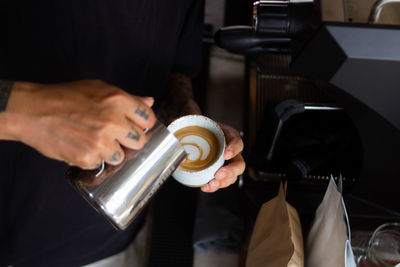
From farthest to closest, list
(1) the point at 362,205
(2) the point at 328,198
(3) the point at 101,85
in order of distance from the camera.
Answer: (1) the point at 362,205 < (2) the point at 328,198 < (3) the point at 101,85

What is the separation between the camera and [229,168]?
1.99 feet

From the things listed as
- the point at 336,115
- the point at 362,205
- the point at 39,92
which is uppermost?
the point at 39,92

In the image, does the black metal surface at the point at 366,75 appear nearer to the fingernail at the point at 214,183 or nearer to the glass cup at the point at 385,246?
the glass cup at the point at 385,246

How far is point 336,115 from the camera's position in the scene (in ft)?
2.47

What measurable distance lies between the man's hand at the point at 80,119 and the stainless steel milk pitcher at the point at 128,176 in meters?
0.02

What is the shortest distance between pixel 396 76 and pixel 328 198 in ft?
0.66

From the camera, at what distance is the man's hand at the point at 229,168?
0.60 meters

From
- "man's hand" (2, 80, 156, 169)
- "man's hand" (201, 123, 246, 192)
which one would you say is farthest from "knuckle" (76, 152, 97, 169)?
"man's hand" (201, 123, 246, 192)

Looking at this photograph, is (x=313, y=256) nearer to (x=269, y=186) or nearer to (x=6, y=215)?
(x=269, y=186)

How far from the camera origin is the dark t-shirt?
0.69 m

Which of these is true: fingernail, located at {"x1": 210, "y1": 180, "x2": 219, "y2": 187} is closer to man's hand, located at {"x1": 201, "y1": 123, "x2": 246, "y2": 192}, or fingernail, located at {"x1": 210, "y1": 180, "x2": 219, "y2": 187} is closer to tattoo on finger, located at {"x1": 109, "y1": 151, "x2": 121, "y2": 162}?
man's hand, located at {"x1": 201, "y1": 123, "x2": 246, "y2": 192}

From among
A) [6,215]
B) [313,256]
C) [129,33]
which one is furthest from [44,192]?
[313,256]

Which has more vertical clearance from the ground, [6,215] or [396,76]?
[396,76]

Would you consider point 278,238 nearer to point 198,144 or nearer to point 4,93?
point 198,144
